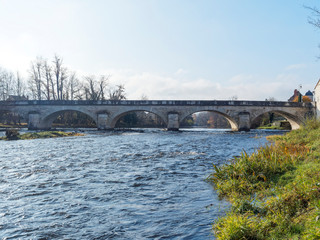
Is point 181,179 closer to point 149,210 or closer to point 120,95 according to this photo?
point 149,210

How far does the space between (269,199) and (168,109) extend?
34762 mm

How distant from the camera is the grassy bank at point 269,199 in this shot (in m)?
3.69

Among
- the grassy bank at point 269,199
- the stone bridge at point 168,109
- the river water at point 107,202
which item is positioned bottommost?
the river water at point 107,202

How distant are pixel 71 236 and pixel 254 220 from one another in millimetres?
2881

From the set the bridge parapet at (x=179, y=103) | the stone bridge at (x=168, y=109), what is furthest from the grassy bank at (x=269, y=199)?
the stone bridge at (x=168, y=109)

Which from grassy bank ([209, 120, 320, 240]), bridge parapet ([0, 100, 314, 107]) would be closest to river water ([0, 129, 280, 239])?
grassy bank ([209, 120, 320, 240])

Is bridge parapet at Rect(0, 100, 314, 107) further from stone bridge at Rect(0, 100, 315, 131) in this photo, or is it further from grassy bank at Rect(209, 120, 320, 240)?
grassy bank at Rect(209, 120, 320, 240)

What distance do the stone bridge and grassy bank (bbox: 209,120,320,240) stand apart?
3140 cm

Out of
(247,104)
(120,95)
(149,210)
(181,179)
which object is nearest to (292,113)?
(247,104)

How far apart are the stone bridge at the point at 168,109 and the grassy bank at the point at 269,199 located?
31.4 m

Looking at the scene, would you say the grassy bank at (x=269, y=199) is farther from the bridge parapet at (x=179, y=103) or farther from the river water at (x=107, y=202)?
the bridge parapet at (x=179, y=103)

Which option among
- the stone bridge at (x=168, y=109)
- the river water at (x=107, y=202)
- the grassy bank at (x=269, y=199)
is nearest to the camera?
the grassy bank at (x=269, y=199)

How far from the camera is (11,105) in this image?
40125 millimetres

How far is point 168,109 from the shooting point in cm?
3975
